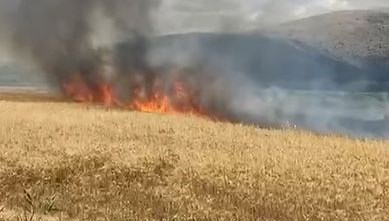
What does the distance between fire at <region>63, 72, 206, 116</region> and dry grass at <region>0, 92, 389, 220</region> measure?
3297 centimetres

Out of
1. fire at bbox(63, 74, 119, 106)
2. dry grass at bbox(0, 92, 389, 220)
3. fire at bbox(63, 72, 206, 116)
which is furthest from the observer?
fire at bbox(63, 74, 119, 106)

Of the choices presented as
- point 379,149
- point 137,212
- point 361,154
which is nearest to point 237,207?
point 137,212

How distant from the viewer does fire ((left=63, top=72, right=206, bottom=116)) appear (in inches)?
2394

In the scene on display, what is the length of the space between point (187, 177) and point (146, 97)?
48.8 metres

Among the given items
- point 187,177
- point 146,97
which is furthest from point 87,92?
point 187,177

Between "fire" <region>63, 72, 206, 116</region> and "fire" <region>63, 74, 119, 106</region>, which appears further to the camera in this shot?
"fire" <region>63, 74, 119, 106</region>

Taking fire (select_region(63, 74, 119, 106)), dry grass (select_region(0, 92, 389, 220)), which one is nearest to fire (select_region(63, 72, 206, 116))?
fire (select_region(63, 74, 119, 106))

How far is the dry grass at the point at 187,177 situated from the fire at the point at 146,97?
3297 centimetres

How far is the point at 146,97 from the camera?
6631 centimetres

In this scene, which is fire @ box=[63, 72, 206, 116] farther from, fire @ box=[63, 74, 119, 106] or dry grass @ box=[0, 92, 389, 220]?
dry grass @ box=[0, 92, 389, 220]

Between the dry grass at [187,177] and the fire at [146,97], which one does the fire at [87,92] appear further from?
the dry grass at [187,177]

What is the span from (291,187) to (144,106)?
150 feet

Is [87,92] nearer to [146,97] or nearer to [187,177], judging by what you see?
[146,97]

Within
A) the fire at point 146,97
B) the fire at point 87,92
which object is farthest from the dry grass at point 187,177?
the fire at point 87,92
